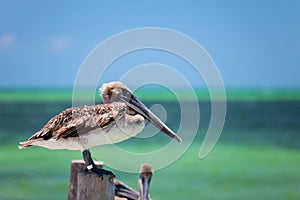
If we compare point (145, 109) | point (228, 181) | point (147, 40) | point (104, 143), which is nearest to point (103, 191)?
point (104, 143)

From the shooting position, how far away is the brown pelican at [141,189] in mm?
6945

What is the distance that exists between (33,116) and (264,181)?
33.2m

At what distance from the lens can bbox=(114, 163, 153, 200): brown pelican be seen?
273 inches

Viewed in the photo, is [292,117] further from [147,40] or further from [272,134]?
[147,40]

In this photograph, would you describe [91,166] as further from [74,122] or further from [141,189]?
[141,189]

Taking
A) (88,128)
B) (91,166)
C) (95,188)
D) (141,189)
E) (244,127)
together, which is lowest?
(95,188)

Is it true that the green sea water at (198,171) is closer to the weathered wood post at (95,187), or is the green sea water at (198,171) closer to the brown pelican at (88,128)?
the brown pelican at (88,128)

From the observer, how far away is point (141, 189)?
7.06m

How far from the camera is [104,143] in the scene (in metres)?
5.30

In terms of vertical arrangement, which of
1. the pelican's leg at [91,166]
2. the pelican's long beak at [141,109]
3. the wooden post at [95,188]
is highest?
the pelican's long beak at [141,109]

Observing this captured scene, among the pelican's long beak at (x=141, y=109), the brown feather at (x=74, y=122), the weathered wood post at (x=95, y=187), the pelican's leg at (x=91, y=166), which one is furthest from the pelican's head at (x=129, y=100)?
the weathered wood post at (x=95, y=187)

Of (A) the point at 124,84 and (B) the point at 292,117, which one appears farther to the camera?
(B) the point at 292,117

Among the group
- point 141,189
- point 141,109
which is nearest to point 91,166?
point 141,109

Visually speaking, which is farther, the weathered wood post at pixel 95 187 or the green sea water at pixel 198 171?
the green sea water at pixel 198 171
